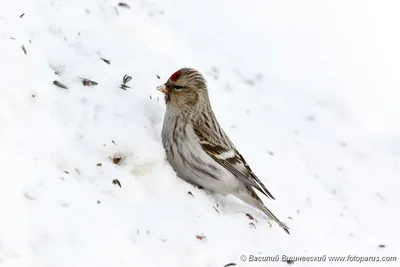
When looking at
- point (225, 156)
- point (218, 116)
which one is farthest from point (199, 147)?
point (218, 116)

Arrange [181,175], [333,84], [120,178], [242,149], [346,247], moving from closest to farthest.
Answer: [120,178] → [181,175] → [346,247] → [242,149] → [333,84]

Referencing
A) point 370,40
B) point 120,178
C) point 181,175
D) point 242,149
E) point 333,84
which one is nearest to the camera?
point 120,178

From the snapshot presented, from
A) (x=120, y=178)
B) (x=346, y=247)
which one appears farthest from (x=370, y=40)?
(x=120, y=178)

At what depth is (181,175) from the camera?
5840 mm

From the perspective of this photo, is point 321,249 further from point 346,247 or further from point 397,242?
point 397,242

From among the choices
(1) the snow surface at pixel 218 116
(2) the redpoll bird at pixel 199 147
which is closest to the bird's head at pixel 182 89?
(2) the redpoll bird at pixel 199 147

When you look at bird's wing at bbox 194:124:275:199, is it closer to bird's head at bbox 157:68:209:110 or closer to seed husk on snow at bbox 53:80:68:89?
bird's head at bbox 157:68:209:110

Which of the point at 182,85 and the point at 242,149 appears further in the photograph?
the point at 242,149

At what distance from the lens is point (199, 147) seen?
5.85m

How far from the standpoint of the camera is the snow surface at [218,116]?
4548mm

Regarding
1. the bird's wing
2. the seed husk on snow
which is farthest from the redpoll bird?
the seed husk on snow

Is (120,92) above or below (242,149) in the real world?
above

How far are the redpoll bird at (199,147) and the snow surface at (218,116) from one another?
12 centimetres

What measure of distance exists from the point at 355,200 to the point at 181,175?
179 centimetres
